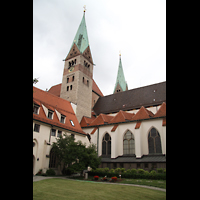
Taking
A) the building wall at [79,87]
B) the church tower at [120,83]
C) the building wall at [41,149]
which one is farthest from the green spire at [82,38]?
the building wall at [41,149]

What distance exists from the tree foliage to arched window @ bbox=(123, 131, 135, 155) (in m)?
7.14

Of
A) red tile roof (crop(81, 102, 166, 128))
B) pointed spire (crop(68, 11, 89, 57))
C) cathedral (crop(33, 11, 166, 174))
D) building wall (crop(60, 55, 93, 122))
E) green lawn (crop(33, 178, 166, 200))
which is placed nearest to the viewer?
green lawn (crop(33, 178, 166, 200))

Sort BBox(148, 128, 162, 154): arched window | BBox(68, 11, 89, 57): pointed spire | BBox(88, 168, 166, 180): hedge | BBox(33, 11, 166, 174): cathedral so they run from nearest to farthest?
BBox(88, 168, 166, 180): hedge → BBox(33, 11, 166, 174): cathedral → BBox(148, 128, 162, 154): arched window → BBox(68, 11, 89, 57): pointed spire

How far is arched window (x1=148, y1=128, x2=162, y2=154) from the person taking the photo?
2678 cm

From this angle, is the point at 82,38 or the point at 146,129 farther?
the point at 82,38

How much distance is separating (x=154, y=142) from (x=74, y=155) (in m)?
12.6

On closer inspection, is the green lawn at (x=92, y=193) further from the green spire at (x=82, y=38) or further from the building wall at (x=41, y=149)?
the green spire at (x=82, y=38)

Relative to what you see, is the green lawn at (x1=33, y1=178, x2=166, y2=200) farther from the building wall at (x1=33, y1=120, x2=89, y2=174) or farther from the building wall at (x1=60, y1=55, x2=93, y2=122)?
the building wall at (x1=60, y1=55, x2=93, y2=122)

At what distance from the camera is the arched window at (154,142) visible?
26781 millimetres

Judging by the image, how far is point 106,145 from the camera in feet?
104

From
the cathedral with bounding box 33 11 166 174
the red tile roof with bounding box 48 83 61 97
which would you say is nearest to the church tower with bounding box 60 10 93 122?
the cathedral with bounding box 33 11 166 174

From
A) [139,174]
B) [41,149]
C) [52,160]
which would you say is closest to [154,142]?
[139,174]

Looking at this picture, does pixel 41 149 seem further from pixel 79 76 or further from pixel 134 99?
pixel 134 99
